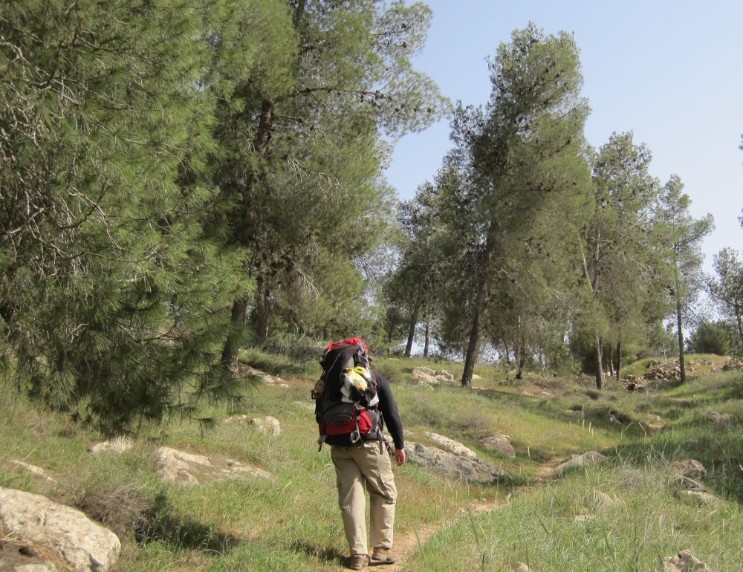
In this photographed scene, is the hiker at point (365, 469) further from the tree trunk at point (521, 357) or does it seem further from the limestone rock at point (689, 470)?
the tree trunk at point (521, 357)

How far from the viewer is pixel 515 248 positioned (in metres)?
21.7

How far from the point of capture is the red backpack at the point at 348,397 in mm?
4953

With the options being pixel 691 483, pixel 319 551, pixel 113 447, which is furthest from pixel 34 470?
pixel 691 483

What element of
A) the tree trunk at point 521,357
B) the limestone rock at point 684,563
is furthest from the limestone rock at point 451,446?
the tree trunk at point 521,357

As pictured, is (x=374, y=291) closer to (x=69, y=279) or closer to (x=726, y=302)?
(x=69, y=279)

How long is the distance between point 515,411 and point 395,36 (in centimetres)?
950

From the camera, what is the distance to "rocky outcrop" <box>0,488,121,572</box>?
13.0 feet

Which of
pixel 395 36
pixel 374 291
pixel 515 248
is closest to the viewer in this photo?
pixel 395 36

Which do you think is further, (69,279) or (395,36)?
(395,36)

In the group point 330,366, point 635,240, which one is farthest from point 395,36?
point 635,240

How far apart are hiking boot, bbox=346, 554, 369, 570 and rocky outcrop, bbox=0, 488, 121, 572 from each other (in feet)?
5.61

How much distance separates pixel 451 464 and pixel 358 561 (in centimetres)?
492

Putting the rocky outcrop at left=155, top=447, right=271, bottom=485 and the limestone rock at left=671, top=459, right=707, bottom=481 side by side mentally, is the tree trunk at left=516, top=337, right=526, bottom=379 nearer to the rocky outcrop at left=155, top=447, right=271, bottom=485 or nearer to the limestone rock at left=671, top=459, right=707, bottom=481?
the limestone rock at left=671, top=459, right=707, bottom=481

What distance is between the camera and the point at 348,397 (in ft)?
16.3
